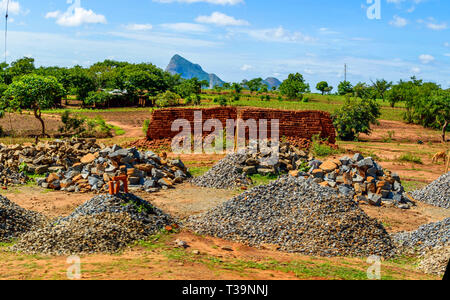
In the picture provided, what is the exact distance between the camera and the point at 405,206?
33.8ft

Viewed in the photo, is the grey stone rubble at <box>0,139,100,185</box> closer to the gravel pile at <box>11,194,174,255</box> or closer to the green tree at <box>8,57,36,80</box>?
the gravel pile at <box>11,194,174,255</box>

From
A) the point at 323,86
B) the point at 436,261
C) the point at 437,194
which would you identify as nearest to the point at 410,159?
the point at 437,194

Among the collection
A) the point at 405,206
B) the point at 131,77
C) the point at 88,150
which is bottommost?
the point at 405,206

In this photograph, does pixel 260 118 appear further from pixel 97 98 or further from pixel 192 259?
pixel 97 98

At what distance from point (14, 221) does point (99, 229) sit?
1.96m

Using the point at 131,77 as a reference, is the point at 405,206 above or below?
below

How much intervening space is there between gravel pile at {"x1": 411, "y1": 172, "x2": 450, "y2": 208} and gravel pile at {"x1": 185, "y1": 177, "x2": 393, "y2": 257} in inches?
163

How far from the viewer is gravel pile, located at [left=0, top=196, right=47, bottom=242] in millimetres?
7180

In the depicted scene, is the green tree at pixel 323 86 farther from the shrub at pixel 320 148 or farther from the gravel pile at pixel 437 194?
the gravel pile at pixel 437 194

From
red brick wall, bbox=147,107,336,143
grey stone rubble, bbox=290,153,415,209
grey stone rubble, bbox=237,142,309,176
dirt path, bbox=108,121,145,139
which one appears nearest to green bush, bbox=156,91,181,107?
dirt path, bbox=108,121,145,139

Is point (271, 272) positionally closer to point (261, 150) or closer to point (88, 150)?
point (261, 150)

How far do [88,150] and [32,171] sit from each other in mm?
1816

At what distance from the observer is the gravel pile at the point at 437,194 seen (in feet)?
35.1
